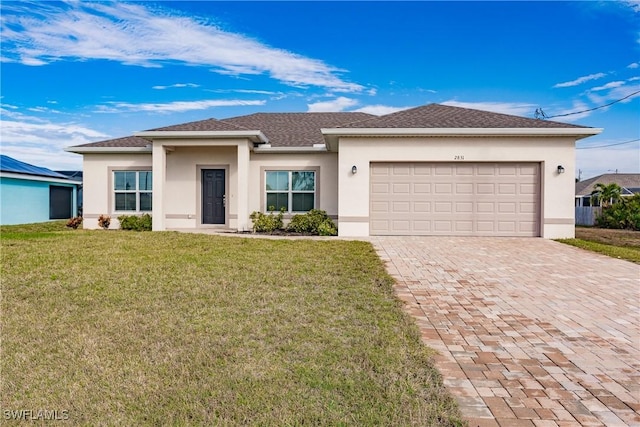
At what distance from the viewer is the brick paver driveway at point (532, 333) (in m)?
2.70

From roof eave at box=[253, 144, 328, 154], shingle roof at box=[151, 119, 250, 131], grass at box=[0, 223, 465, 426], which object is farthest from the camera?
roof eave at box=[253, 144, 328, 154]

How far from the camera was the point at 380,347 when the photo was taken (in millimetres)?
3623

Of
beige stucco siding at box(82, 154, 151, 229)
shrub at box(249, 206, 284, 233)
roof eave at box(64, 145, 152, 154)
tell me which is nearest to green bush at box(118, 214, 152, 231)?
beige stucco siding at box(82, 154, 151, 229)

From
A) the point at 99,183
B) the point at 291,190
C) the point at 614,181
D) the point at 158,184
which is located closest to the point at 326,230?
the point at 291,190

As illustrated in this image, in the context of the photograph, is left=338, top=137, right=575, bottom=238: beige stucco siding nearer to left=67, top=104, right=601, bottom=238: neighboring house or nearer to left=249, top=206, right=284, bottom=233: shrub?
left=67, top=104, right=601, bottom=238: neighboring house

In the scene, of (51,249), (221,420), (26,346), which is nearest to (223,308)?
(26,346)

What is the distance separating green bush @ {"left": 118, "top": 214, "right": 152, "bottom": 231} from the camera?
47.6 feet

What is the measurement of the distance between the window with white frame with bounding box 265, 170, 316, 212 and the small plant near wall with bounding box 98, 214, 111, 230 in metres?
6.31

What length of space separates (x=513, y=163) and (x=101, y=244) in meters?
12.3

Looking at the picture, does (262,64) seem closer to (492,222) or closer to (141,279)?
(492,222)

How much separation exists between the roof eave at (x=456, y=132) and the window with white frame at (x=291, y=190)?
2.62m

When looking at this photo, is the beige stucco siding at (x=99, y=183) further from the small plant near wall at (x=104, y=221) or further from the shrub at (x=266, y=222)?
the shrub at (x=266, y=222)

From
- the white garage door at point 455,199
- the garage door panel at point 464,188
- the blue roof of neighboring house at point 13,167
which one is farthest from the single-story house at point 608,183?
the blue roof of neighboring house at point 13,167

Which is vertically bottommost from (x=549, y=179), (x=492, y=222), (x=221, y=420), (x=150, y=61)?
(x=221, y=420)
